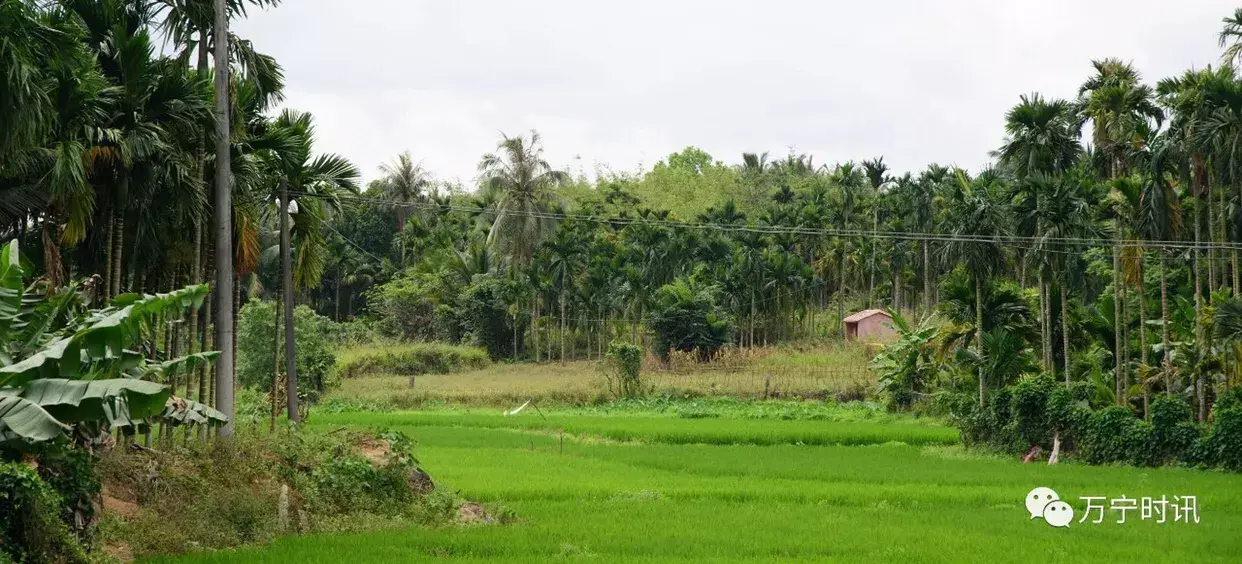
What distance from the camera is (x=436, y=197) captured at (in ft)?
295

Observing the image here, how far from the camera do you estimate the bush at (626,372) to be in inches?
2061

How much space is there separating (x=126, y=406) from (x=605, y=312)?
60.9 m

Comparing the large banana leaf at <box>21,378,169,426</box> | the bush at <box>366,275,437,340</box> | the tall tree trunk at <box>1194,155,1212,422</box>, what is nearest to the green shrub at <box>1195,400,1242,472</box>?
the tall tree trunk at <box>1194,155,1212,422</box>

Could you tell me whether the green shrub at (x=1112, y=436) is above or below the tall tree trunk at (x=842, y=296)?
below

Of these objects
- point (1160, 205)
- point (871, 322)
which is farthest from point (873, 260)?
point (1160, 205)

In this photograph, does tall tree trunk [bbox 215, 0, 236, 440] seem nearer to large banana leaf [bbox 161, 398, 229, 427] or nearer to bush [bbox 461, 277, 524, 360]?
large banana leaf [bbox 161, 398, 229, 427]

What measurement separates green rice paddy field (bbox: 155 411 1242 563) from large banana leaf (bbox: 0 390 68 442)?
3229mm

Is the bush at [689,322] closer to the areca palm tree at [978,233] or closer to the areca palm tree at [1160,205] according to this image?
the areca palm tree at [978,233]

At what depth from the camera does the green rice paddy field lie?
15.7 meters

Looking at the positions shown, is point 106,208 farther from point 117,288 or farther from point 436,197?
point 436,197

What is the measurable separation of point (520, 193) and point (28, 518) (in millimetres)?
59725

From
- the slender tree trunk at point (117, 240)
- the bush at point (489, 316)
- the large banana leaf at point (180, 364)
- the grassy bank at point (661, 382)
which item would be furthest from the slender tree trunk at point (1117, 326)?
the bush at point (489, 316)

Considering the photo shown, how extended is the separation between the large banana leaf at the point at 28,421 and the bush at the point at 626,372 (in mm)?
40915

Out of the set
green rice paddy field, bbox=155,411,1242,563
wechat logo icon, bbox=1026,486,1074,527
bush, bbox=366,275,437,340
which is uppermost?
bush, bbox=366,275,437,340
